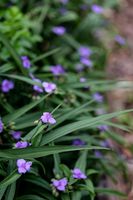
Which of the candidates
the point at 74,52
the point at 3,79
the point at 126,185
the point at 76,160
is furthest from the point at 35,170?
the point at 74,52

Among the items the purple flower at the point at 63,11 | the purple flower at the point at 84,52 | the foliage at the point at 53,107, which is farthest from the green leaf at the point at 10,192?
the purple flower at the point at 63,11

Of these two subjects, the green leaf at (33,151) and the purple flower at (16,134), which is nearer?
the green leaf at (33,151)

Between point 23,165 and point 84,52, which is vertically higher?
point 84,52

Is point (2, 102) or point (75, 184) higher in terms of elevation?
point (2, 102)

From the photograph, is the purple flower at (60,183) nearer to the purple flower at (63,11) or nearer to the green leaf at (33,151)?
the green leaf at (33,151)

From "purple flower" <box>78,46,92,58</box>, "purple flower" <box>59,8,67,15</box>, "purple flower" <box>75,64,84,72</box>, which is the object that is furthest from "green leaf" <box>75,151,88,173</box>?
"purple flower" <box>59,8,67,15</box>

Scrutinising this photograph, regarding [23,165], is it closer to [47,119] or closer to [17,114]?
[47,119]

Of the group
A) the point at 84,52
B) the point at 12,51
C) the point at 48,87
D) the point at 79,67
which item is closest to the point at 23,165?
the point at 48,87

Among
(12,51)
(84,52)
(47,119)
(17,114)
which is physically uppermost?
(84,52)

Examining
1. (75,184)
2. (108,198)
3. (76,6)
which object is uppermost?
(76,6)

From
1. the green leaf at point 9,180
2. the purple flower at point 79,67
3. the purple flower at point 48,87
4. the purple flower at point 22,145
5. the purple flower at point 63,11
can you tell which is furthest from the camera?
the purple flower at point 63,11

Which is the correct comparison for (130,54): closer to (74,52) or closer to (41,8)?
(74,52)
